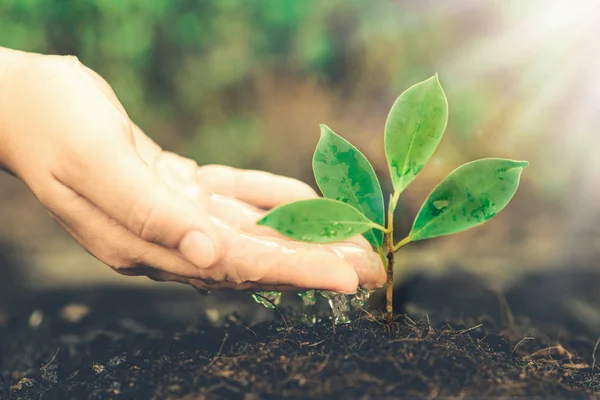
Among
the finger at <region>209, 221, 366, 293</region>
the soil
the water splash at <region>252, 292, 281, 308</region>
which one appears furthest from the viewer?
the water splash at <region>252, 292, 281, 308</region>

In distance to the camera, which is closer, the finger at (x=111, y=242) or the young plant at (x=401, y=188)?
the young plant at (x=401, y=188)

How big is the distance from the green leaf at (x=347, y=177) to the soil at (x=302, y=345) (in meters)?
0.14

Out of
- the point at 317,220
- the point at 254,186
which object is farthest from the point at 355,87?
the point at 317,220

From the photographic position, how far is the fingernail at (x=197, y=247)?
0.61 meters

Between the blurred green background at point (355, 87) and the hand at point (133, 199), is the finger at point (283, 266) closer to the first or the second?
the hand at point (133, 199)

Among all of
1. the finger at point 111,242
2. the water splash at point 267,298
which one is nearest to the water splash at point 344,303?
the water splash at point 267,298

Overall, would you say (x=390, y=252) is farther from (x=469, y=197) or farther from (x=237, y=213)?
(x=237, y=213)

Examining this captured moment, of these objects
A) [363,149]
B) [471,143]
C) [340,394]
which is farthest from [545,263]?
[340,394]

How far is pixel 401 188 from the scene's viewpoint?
639mm

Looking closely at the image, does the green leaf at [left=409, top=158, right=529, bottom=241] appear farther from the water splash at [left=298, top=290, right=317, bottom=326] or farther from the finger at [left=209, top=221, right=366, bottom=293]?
the water splash at [left=298, top=290, right=317, bottom=326]

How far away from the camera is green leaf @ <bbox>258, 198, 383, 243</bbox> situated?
599mm

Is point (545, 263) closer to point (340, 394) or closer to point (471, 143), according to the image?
point (471, 143)

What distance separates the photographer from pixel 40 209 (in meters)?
0.87

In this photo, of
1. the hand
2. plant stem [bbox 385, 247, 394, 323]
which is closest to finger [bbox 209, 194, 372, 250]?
the hand
